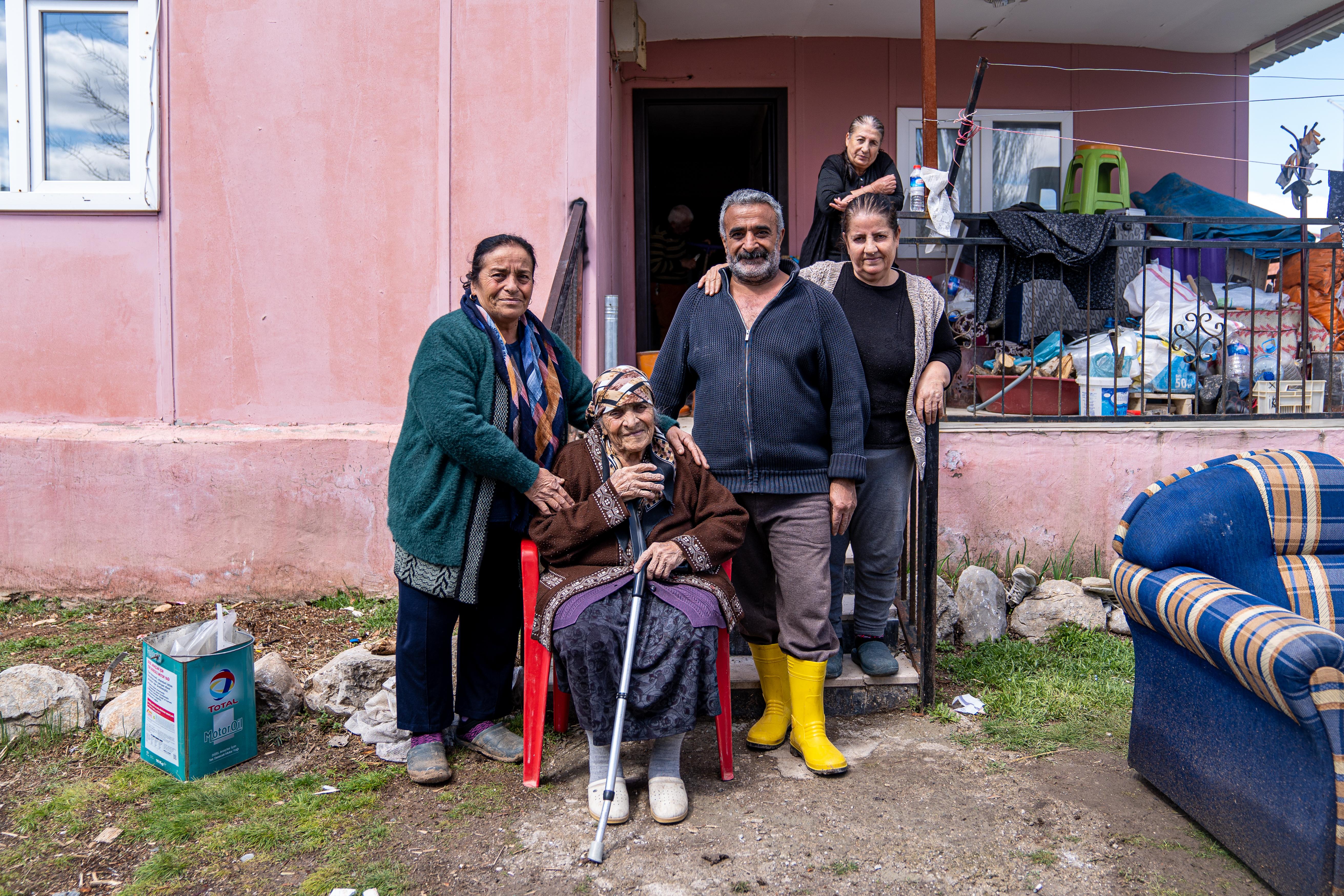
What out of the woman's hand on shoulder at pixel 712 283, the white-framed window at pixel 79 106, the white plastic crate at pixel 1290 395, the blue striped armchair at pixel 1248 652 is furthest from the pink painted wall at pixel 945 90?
the blue striped armchair at pixel 1248 652

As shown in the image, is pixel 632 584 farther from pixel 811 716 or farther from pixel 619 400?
pixel 811 716

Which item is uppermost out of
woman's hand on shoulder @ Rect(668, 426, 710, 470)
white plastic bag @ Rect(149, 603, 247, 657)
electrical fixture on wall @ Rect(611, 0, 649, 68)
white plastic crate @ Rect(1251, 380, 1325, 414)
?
electrical fixture on wall @ Rect(611, 0, 649, 68)

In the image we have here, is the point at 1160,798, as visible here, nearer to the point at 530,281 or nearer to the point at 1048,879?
the point at 1048,879

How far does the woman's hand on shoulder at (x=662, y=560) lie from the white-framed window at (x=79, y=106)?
3.80 metres

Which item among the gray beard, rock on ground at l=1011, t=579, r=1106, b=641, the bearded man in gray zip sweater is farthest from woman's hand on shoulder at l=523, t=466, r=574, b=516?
rock on ground at l=1011, t=579, r=1106, b=641

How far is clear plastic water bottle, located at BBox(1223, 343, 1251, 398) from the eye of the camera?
5.33m

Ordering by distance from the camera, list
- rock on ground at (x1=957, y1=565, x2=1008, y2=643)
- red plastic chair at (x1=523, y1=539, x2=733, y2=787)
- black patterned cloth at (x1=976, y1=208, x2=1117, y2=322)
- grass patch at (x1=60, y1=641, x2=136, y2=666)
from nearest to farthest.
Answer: red plastic chair at (x1=523, y1=539, x2=733, y2=787)
grass patch at (x1=60, y1=641, x2=136, y2=666)
rock on ground at (x1=957, y1=565, x2=1008, y2=643)
black patterned cloth at (x1=976, y1=208, x2=1117, y2=322)

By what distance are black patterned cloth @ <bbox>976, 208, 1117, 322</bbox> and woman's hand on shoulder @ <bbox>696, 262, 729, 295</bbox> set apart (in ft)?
8.71

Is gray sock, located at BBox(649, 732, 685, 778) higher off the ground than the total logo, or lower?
lower

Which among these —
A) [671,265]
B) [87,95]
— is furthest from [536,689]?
[671,265]

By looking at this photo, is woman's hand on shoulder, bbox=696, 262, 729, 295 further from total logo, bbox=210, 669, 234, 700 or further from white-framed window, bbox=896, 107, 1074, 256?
white-framed window, bbox=896, 107, 1074, 256

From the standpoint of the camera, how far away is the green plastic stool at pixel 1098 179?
663 cm

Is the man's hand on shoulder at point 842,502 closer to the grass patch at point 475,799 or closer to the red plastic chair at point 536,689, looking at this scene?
the red plastic chair at point 536,689

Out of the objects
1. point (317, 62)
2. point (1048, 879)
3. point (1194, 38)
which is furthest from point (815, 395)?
point (1194, 38)
